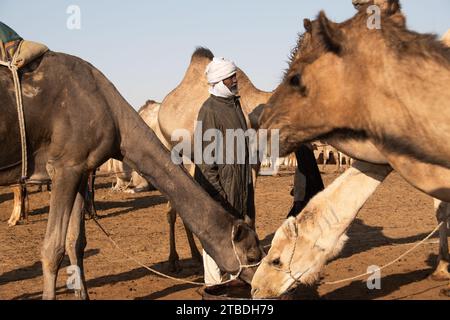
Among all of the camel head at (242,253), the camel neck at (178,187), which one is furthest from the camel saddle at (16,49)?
the camel head at (242,253)

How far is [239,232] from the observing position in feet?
21.0

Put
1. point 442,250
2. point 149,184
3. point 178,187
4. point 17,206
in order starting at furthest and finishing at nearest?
point 149,184 → point 17,206 → point 442,250 → point 178,187

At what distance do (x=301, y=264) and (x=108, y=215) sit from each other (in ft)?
37.0

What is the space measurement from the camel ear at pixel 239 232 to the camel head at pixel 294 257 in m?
0.78

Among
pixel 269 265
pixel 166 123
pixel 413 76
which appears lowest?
pixel 269 265

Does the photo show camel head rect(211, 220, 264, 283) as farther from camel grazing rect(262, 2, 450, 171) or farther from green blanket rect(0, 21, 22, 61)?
green blanket rect(0, 21, 22, 61)

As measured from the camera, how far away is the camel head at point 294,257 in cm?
551

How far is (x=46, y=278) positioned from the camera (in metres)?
6.58

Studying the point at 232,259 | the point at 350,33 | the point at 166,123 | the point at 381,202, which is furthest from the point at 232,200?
the point at 381,202

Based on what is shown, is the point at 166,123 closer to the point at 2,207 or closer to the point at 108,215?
the point at 108,215

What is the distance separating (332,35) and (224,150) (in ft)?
9.79

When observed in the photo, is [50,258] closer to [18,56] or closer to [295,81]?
[18,56]

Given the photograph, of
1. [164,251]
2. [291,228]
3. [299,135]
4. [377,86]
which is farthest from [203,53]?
[377,86]

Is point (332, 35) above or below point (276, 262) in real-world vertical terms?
above
